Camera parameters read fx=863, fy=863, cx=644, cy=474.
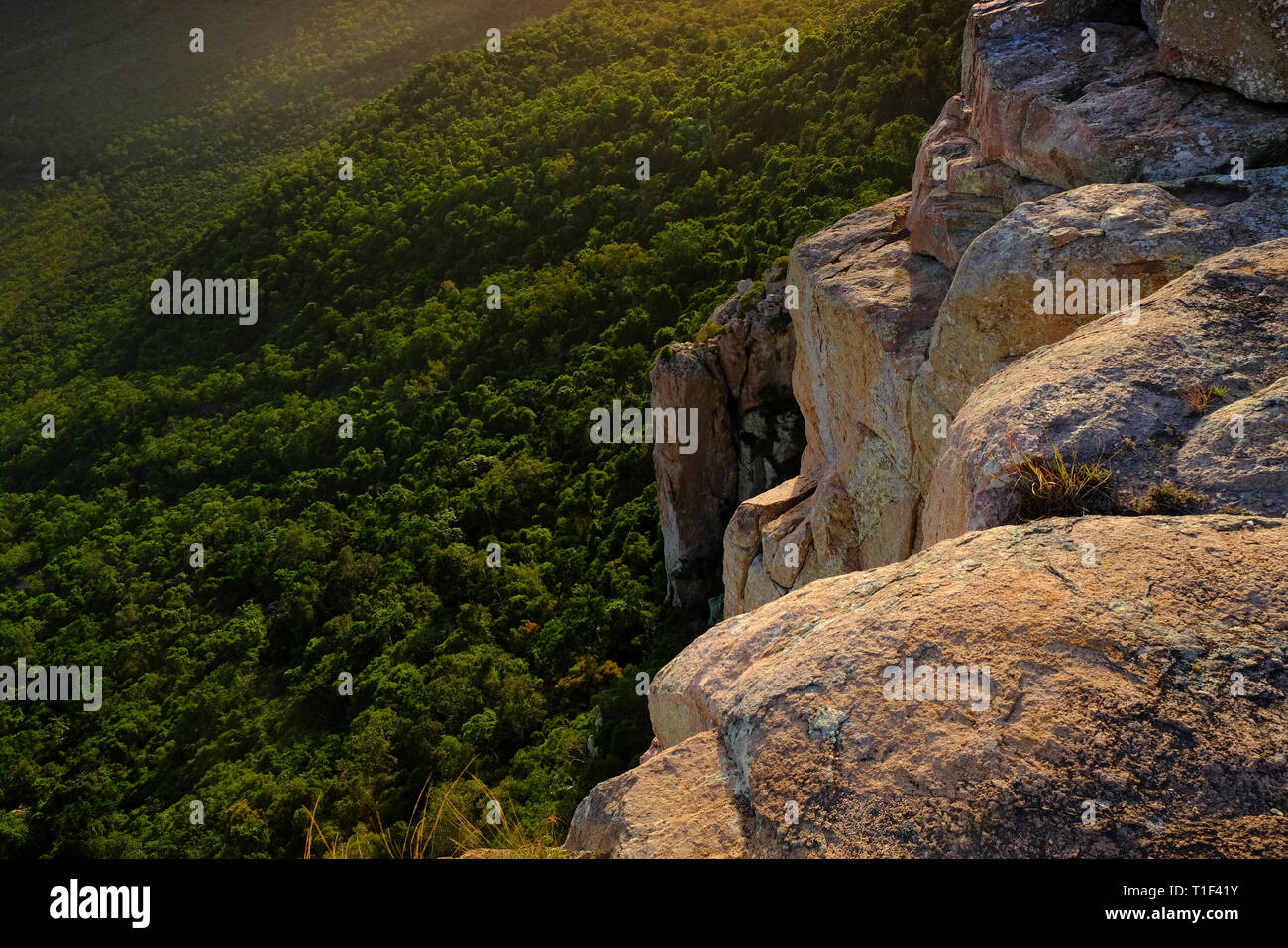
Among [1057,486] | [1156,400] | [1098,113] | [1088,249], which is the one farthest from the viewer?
[1098,113]

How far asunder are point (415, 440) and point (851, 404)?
107 ft

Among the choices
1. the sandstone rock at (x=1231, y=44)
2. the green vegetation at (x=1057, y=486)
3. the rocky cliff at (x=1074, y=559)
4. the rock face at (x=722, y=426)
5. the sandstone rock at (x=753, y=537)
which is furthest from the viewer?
the rock face at (x=722, y=426)

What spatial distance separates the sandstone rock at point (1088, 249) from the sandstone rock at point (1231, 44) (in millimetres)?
1394

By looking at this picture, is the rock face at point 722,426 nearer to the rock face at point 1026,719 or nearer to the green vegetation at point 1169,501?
the green vegetation at point 1169,501

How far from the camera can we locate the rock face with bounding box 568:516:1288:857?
3889 millimetres

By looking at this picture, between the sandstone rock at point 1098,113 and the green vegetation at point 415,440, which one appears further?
the green vegetation at point 415,440

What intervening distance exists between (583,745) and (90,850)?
19.0 m

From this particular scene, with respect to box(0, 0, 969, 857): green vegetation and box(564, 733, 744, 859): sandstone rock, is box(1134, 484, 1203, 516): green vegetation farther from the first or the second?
box(0, 0, 969, 857): green vegetation

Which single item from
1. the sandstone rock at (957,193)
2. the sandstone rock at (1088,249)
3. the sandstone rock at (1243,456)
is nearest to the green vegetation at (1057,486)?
the sandstone rock at (1243,456)

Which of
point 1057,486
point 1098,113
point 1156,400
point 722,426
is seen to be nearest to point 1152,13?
point 1098,113

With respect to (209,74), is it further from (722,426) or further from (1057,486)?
(1057,486)

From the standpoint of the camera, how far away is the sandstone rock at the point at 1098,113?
9.66 m

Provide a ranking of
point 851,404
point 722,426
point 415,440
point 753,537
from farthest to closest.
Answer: point 415,440 < point 722,426 < point 753,537 < point 851,404

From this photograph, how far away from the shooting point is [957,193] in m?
13.6
